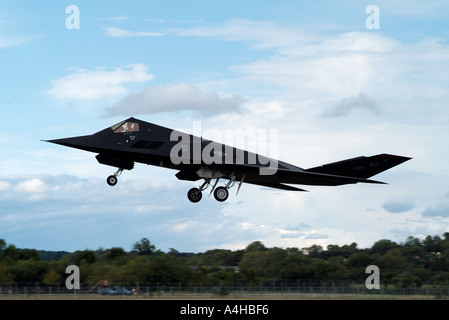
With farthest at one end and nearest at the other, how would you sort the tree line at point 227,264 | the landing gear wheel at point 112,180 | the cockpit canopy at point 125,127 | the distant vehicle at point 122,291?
the tree line at point 227,264, the distant vehicle at point 122,291, the cockpit canopy at point 125,127, the landing gear wheel at point 112,180

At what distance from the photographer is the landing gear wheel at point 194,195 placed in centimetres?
3234

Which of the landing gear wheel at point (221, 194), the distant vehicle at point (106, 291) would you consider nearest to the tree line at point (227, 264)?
the distant vehicle at point (106, 291)

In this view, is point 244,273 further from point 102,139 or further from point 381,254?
point 102,139

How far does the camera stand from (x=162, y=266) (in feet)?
170

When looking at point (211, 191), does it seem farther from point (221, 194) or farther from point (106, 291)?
point (106, 291)

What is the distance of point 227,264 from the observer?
7769cm

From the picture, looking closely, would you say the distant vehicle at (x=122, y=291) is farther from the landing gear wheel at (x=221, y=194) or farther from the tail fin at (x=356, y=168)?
the tail fin at (x=356, y=168)

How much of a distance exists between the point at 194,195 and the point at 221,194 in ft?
4.50

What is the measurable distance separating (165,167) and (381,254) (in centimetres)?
4712

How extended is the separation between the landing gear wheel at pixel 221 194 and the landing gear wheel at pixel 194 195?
2.63 feet

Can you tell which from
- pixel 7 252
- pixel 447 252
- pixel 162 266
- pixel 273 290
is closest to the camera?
pixel 273 290

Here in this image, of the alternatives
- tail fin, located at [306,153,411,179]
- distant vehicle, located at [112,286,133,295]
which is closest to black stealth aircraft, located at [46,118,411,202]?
tail fin, located at [306,153,411,179]
